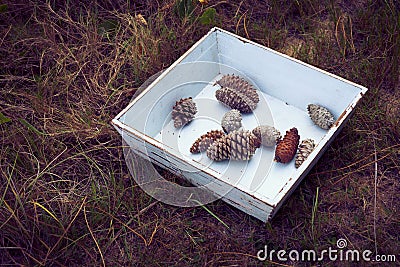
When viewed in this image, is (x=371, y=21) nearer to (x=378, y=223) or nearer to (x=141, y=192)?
(x=378, y=223)

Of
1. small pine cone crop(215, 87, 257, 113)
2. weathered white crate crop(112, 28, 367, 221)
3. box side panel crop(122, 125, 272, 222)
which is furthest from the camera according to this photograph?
small pine cone crop(215, 87, 257, 113)

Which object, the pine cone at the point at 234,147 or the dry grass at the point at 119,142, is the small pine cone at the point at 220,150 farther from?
the dry grass at the point at 119,142

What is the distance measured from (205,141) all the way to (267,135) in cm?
20

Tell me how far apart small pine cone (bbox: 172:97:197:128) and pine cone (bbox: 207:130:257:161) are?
171 millimetres

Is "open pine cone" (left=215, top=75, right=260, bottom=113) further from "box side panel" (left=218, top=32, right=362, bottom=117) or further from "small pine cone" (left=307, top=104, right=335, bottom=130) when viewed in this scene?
"small pine cone" (left=307, top=104, right=335, bottom=130)

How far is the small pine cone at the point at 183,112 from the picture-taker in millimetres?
1694

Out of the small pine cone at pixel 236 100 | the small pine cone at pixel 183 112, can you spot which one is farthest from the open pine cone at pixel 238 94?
the small pine cone at pixel 183 112

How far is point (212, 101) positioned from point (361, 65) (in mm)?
561

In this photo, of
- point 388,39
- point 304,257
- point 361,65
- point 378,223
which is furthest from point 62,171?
point 388,39

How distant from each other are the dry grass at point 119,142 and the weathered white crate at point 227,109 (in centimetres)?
10

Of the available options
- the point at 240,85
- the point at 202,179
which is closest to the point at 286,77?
the point at 240,85

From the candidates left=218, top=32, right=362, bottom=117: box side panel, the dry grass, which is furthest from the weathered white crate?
the dry grass

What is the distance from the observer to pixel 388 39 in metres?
1.86

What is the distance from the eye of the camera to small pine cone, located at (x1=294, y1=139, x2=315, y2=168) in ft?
5.06
